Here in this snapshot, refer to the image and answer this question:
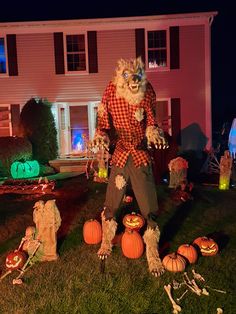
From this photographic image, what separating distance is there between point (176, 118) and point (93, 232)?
36.6ft

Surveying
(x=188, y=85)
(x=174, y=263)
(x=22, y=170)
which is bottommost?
(x=22, y=170)

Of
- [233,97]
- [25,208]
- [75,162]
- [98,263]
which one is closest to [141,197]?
[98,263]

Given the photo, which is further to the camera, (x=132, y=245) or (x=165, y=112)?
(x=165, y=112)

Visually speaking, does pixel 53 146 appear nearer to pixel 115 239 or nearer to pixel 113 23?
pixel 113 23

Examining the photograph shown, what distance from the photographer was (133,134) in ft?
15.9

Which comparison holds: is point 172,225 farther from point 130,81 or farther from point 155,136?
point 130,81

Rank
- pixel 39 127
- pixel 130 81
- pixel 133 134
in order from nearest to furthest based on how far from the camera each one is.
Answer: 1. pixel 130 81
2. pixel 133 134
3. pixel 39 127

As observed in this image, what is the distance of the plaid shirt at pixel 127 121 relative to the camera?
15.6 feet

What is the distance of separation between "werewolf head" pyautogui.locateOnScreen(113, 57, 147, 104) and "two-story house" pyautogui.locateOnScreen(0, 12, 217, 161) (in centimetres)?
1139

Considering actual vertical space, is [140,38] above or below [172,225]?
above

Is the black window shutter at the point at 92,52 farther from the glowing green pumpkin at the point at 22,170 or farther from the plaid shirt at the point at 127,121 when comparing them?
the plaid shirt at the point at 127,121

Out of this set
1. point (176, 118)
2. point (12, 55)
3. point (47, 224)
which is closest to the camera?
point (47, 224)

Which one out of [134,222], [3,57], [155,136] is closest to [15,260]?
[134,222]

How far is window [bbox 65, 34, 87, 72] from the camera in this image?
53.2ft
